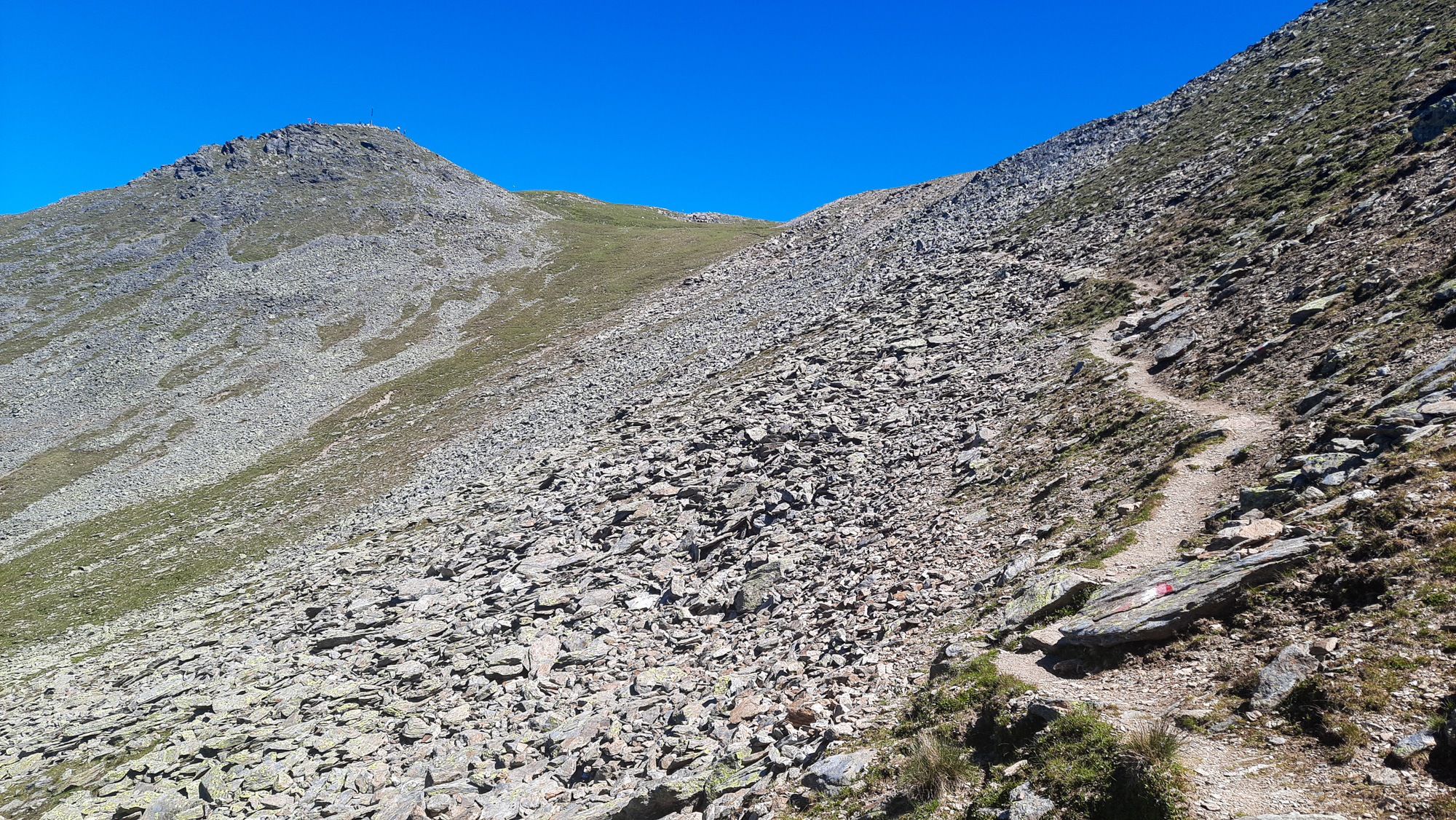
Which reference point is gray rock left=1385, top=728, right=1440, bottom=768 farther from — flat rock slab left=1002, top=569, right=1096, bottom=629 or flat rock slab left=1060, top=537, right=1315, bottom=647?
flat rock slab left=1002, top=569, right=1096, bottom=629

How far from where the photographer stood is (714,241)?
4688 inches

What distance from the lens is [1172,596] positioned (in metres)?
11.1

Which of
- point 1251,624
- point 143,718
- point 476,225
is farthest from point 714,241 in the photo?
point 1251,624

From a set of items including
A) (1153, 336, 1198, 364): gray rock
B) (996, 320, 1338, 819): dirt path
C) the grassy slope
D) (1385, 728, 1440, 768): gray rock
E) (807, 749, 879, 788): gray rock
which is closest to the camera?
(1385, 728, 1440, 768): gray rock

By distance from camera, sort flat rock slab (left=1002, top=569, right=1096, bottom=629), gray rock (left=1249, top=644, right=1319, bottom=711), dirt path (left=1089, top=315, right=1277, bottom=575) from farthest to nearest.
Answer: dirt path (left=1089, top=315, right=1277, bottom=575) → flat rock slab (left=1002, top=569, right=1096, bottom=629) → gray rock (left=1249, top=644, right=1319, bottom=711)

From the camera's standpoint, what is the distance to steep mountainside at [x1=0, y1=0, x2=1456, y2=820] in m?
9.57

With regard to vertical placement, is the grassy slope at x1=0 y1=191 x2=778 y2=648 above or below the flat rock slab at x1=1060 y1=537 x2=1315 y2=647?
above

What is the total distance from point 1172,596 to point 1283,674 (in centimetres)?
240

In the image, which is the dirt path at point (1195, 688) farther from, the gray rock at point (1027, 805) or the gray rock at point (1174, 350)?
the gray rock at point (1174, 350)

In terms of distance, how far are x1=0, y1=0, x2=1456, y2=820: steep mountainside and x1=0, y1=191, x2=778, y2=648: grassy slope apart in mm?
549

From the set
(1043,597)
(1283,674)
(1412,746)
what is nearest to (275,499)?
(1043,597)

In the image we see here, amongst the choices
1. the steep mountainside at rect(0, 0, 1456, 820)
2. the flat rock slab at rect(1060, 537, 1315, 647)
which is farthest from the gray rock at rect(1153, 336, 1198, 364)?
the flat rock slab at rect(1060, 537, 1315, 647)

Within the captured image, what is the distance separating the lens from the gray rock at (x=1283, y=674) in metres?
8.52

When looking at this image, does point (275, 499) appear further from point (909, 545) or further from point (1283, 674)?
point (1283, 674)
